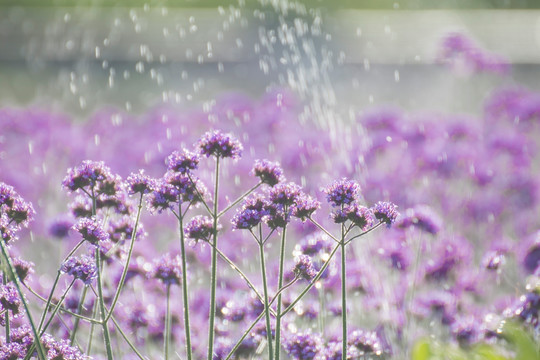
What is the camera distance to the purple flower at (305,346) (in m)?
2.14

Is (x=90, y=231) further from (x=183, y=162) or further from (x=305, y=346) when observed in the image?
(x=305, y=346)

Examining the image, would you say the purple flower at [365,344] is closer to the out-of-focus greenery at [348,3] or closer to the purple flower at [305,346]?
the purple flower at [305,346]

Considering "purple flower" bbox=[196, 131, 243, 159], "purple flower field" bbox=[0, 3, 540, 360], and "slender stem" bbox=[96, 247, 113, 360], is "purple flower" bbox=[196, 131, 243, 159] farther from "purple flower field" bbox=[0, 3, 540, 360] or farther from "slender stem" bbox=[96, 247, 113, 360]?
"slender stem" bbox=[96, 247, 113, 360]

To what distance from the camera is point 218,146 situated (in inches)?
80.3

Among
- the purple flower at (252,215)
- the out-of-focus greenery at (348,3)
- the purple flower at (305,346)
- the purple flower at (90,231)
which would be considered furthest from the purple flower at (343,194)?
the out-of-focus greenery at (348,3)

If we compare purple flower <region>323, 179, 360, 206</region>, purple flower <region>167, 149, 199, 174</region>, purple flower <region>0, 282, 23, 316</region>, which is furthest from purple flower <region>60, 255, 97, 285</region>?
purple flower <region>323, 179, 360, 206</region>

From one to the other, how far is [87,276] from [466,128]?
10.9 feet

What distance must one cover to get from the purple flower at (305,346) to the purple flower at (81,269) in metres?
0.55

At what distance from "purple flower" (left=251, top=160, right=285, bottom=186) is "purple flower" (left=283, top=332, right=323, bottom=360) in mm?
404

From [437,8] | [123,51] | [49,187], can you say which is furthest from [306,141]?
[437,8]

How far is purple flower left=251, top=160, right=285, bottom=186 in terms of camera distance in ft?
6.79

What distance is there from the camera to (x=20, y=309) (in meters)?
1.93

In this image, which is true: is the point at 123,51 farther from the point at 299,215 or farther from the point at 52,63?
the point at 299,215

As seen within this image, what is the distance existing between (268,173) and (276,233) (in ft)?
8.09
